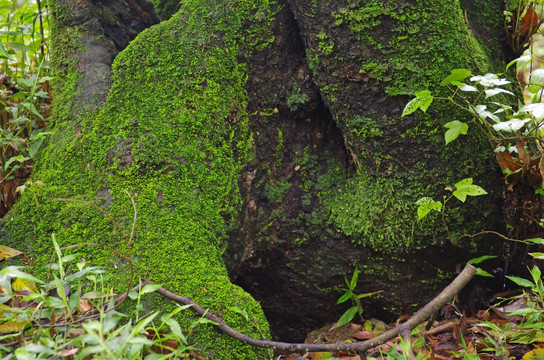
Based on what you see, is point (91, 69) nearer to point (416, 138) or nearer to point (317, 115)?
point (317, 115)

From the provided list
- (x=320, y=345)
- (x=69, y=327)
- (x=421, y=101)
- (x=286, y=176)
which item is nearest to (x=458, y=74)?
(x=421, y=101)

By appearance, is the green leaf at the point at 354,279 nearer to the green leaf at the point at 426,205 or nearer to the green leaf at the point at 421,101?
the green leaf at the point at 426,205

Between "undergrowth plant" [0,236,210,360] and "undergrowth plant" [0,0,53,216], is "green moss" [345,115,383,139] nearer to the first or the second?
"undergrowth plant" [0,236,210,360]

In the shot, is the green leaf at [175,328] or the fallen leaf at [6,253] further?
the fallen leaf at [6,253]

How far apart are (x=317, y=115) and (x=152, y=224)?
1.22 meters

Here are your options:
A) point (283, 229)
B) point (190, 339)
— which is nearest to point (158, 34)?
point (283, 229)

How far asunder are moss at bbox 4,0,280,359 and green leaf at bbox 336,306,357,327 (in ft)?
2.31

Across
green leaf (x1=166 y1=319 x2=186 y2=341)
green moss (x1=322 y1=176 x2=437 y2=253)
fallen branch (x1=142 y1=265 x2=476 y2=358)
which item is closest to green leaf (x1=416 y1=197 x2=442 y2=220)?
green moss (x1=322 y1=176 x2=437 y2=253)

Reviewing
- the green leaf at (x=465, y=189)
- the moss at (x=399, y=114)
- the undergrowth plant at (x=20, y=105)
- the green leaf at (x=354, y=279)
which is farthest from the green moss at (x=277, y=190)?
the undergrowth plant at (x=20, y=105)

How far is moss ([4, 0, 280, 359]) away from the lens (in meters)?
2.12

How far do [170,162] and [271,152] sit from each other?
2.20 feet

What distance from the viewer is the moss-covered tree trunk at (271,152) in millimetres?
2303

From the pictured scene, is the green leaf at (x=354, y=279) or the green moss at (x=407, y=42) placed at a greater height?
the green moss at (x=407, y=42)

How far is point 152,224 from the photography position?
2.21 meters
